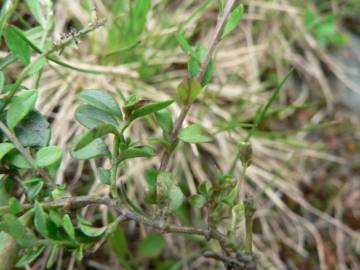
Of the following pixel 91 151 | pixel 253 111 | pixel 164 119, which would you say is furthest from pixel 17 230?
pixel 253 111

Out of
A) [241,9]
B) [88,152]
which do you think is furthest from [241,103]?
[88,152]

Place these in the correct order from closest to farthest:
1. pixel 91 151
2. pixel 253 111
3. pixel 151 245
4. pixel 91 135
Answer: pixel 91 135
pixel 91 151
pixel 151 245
pixel 253 111

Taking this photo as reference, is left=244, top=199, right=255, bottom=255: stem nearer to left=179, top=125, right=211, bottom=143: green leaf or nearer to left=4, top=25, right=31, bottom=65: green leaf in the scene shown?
left=179, top=125, right=211, bottom=143: green leaf

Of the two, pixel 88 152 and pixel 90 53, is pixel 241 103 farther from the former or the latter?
pixel 88 152

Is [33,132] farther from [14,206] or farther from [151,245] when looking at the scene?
[151,245]

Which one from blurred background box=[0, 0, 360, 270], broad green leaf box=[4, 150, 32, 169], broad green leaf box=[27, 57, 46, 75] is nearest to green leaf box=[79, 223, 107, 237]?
broad green leaf box=[4, 150, 32, 169]

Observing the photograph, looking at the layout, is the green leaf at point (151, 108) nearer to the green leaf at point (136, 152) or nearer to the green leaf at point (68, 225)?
the green leaf at point (136, 152)
